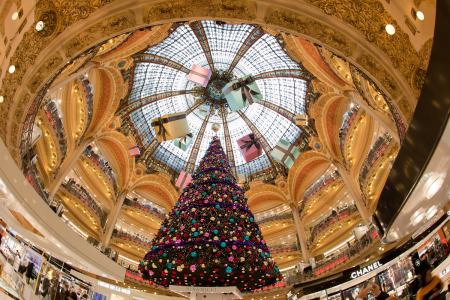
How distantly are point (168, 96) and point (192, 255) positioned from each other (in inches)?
688

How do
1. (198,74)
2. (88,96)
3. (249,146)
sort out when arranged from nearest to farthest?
(198,74) < (249,146) < (88,96)

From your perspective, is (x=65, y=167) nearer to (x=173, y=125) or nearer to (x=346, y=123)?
(x=173, y=125)

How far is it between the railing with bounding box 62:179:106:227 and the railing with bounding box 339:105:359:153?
1933cm

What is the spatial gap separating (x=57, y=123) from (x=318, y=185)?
20092 millimetres

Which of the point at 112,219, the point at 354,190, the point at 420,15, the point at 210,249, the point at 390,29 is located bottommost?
the point at 210,249

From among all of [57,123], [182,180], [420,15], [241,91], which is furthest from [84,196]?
[420,15]

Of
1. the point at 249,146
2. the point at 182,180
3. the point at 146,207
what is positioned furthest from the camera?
the point at 146,207

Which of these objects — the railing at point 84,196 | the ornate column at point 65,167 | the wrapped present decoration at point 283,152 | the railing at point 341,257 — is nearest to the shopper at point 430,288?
the railing at point 341,257

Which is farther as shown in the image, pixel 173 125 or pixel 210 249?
pixel 173 125

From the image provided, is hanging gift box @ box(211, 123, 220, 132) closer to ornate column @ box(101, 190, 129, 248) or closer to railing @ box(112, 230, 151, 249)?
ornate column @ box(101, 190, 129, 248)

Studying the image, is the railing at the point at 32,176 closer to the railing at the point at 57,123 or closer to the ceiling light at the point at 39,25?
the ceiling light at the point at 39,25

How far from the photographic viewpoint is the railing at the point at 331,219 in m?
21.0

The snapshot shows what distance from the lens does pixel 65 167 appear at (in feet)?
61.5

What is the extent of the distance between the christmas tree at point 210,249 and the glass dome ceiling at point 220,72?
13157 mm
